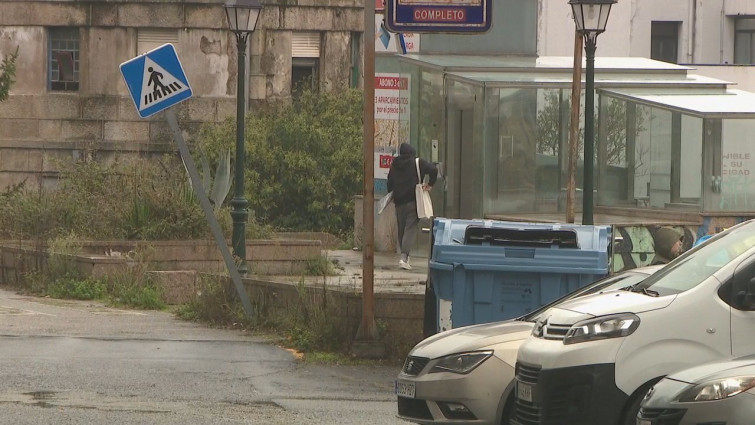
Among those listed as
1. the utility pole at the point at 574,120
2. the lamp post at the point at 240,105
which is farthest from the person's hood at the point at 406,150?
the lamp post at the point at 240,105

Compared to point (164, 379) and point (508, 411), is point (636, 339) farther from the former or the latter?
point (164, 379)

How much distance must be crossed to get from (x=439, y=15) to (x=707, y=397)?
7.03 metres

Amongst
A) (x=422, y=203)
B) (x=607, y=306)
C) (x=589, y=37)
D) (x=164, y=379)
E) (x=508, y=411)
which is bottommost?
(x=164, y=379)

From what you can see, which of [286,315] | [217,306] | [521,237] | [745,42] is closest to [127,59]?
[217,306]

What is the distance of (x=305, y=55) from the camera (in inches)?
1319

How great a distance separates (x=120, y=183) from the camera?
859 inches

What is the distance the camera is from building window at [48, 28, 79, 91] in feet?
111

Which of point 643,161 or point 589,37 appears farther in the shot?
point 643,161

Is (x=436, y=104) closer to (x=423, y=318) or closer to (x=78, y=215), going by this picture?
(x=78, y=215)

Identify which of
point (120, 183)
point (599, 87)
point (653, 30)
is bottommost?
point (120, 183)

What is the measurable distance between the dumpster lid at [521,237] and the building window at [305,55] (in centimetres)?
2120

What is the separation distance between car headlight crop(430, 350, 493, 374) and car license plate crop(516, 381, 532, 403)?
0.64 m

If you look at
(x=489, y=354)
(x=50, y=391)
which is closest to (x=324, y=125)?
(x=50, y=391)

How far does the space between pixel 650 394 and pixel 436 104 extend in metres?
15.4
